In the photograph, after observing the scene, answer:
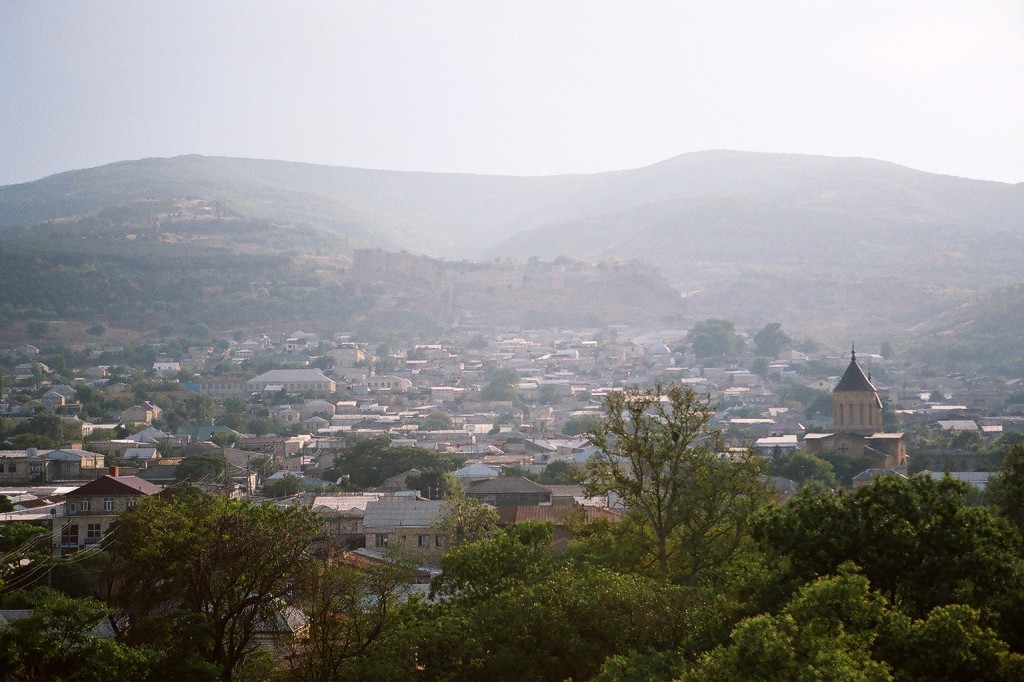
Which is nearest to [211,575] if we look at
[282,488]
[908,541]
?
[908,541]

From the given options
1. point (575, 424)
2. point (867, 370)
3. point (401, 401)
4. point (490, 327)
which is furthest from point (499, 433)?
point (490, 327)

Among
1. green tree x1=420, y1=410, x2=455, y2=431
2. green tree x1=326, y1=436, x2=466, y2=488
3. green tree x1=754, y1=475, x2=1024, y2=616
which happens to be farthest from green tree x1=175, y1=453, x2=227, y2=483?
green tree x1=420, y1=410, x2=455, y2=431

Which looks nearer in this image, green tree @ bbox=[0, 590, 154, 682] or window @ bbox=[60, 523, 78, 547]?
green tree @ bbox=[0, 590, 154, 682]

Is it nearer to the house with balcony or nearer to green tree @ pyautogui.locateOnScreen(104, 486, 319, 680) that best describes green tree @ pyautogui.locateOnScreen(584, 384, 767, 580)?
green tree @ pyautogui.locateOnScreen(104, 486, 319, 680)

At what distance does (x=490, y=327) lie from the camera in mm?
163250

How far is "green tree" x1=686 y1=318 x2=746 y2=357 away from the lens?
13400cm

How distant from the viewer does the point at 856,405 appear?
56.7m

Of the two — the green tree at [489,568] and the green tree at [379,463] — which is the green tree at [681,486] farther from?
the green tree at [379,463]

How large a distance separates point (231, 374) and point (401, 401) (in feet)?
52.4

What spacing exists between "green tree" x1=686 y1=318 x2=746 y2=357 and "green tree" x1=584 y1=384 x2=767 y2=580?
113 meters

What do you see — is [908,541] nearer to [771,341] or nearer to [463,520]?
[463,520]

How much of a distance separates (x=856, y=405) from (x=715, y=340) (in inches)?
3093

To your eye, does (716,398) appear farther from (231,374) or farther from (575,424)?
(231,374)

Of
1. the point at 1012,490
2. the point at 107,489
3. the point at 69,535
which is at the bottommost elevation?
the point at 69,535
